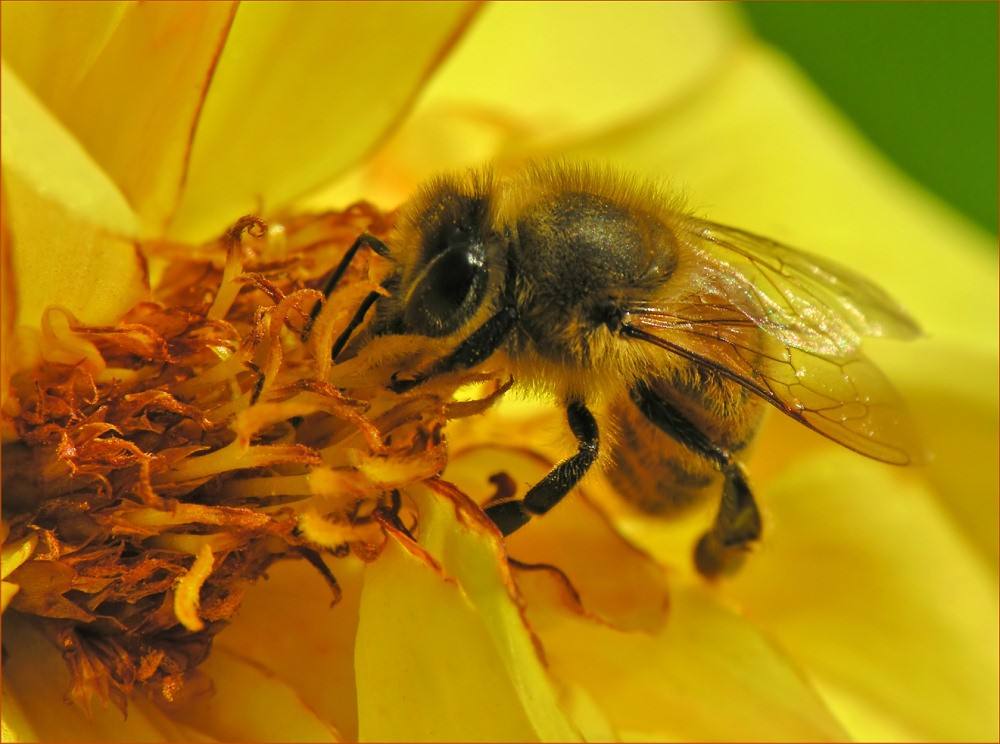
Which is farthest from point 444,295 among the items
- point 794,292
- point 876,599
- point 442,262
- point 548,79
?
point 548,79

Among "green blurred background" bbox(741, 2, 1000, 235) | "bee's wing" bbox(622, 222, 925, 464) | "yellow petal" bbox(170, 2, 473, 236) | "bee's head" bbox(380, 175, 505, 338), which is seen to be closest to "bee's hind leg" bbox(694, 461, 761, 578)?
"bee's wing" bbox(622, 222, 925, 464)

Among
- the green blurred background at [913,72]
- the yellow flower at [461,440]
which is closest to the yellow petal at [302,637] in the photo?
the yellow flower at [461,440]

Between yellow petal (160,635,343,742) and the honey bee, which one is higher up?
the honey bee

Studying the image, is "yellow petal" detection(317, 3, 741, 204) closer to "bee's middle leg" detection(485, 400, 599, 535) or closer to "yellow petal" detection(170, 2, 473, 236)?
"yellow petal" detection(170, 2, 473, 236)

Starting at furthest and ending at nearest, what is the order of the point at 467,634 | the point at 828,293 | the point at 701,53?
the point at 701,53 → the point at 828,293 → the point at 467,634

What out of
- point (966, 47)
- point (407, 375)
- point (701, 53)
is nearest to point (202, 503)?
point (407, 375)

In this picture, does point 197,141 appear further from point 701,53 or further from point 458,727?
point 701,53
